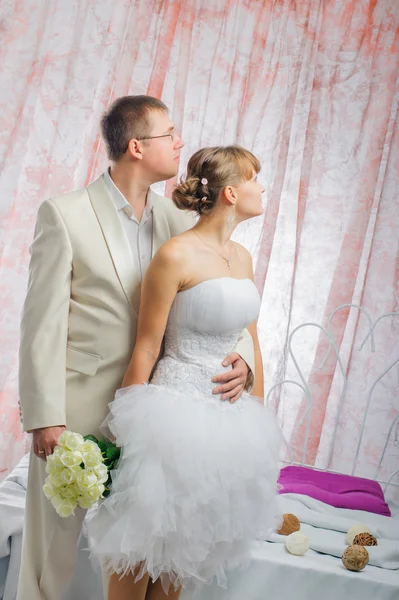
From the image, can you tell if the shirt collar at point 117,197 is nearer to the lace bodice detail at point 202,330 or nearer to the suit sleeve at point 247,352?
the lace bodice detail at point 202,330

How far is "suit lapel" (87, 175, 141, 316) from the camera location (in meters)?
2.05

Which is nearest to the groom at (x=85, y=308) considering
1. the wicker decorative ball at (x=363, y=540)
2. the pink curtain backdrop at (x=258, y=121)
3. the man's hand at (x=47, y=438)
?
the man's hand at (x=47, y=438)

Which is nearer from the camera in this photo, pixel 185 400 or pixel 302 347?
pixel 185 400

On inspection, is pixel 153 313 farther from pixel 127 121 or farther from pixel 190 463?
pixel 127 121

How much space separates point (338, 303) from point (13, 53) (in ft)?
6.79

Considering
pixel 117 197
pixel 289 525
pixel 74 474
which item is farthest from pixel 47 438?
pixel 289 525

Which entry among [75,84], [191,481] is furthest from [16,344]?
[191,481]

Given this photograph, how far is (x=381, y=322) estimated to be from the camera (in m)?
3.66

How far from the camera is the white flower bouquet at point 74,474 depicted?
1777mm

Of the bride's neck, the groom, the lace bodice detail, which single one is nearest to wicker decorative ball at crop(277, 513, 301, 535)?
the groom

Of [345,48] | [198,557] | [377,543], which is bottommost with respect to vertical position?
[377,543]

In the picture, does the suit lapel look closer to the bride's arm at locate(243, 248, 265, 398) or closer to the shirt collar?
the shirt collar

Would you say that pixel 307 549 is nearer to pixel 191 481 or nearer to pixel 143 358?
pixel 191 481

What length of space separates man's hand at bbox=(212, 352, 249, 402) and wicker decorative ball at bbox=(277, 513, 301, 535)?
719mm
